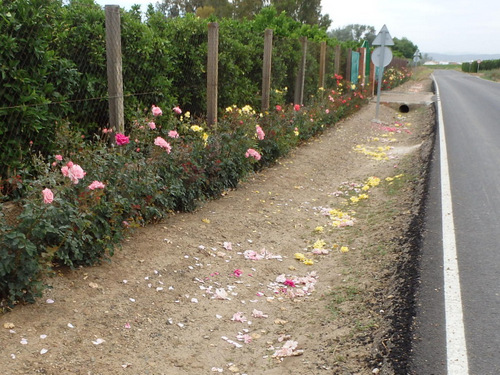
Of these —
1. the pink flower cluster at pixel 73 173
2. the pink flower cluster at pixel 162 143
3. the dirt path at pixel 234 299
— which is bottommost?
the dirt path at pixel 234 299

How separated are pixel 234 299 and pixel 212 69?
429cm

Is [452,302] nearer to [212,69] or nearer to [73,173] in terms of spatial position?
[73,173]

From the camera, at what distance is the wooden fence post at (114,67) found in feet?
19.2

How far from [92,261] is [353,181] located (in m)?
5.99

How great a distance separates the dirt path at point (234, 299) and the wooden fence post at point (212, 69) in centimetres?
140

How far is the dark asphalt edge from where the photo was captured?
141 inches

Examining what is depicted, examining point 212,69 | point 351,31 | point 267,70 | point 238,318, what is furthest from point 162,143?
point 351,31

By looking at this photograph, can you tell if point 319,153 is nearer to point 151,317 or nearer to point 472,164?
point 472,164

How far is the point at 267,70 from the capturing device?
35.1 ft

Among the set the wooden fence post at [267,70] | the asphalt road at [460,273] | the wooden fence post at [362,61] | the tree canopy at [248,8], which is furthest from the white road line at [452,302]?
the tree canopy at [248,8]

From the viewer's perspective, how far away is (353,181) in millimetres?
9461

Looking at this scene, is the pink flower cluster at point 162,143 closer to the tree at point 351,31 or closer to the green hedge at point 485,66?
the green hedge at point 485,66

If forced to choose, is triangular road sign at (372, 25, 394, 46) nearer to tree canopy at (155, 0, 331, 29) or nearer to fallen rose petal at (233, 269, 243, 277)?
fallen rose petal at (233, 269, 243, 277)

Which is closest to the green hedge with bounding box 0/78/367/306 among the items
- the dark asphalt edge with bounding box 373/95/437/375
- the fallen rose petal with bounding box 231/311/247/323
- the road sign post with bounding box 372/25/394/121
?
the fallen rose petal with bounding box 231/311/247/323
